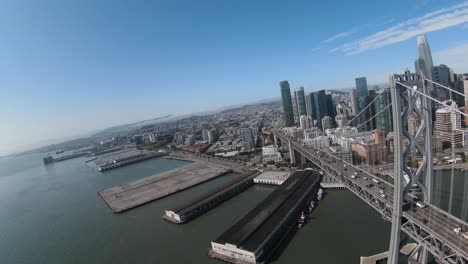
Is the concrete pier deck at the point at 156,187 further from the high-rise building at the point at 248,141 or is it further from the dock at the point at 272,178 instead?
the high-rise building at the point at 248,141

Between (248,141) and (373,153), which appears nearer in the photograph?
(373,153)

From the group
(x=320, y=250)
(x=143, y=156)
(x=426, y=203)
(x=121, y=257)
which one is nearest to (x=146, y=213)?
(x=121, y=257)

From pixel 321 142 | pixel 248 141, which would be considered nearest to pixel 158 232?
pixel 321 142

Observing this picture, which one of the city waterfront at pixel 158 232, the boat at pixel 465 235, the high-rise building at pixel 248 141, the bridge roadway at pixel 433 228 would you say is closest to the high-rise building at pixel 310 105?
the high-rise building at pixel 248 141

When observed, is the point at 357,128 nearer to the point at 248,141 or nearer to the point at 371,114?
the point at 371,114

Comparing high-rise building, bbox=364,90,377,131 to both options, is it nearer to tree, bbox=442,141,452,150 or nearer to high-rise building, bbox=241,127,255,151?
tree, bbox=442,141,452,150

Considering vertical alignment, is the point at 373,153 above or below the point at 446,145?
above

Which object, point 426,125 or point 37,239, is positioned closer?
point 426,125

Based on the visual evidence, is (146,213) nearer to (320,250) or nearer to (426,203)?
(320,250)
